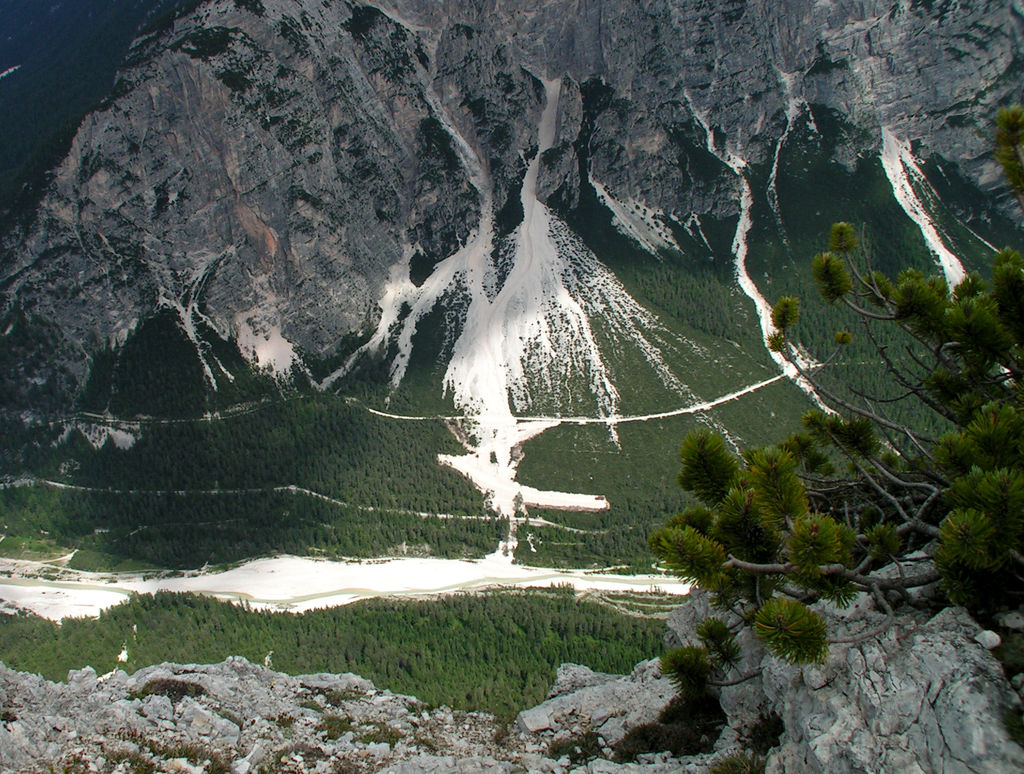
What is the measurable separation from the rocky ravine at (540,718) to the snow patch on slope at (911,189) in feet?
446

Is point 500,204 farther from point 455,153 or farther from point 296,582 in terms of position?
point 296,582

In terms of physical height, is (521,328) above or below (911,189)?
below

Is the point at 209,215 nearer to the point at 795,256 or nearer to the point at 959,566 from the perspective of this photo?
the point at 795,256

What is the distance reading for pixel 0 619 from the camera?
2943 inches

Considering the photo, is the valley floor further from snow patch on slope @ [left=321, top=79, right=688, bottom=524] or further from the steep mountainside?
the steep mountainside

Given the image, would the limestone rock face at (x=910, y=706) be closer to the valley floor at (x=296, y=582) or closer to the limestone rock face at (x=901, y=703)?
Result: the limestone rock face at (x=901, y=703)

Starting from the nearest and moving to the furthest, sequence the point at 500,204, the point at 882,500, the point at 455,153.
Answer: the point at 882,500 → the point at 500,204 → the point at 455,153

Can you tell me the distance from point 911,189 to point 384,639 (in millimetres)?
141110

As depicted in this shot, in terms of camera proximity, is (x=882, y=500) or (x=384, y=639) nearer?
(x=882, y=500)

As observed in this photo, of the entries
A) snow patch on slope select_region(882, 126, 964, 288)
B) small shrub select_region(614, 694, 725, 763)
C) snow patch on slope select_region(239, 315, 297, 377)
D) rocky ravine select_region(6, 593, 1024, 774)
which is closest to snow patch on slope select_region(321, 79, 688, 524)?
snow patch on slope select_region(239, 315, 297, 377)

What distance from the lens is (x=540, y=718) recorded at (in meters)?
30.0

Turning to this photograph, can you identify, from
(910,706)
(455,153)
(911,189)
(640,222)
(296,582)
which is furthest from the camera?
(455,153)

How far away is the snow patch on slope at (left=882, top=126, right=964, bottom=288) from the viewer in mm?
142250

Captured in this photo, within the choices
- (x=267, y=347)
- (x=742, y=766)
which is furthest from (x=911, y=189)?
(x=742, y=766)
